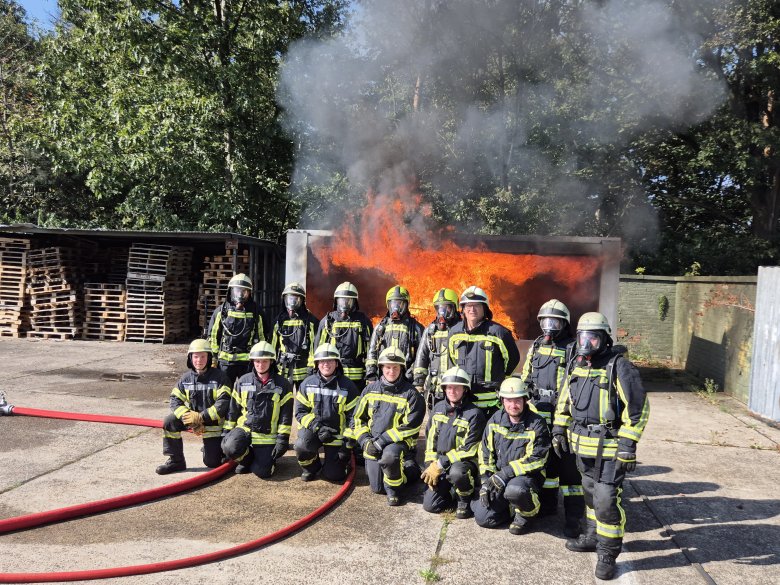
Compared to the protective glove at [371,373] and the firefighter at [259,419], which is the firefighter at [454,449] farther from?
the protective glove at [371,373]

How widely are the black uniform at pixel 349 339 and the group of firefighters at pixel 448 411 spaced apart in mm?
13

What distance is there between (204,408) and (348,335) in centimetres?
213

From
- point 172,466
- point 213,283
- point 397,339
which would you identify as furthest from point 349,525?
point 213,283

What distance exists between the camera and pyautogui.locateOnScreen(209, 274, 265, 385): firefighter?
8336 millimetres

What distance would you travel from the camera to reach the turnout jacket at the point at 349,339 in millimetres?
8266

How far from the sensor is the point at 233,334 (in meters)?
8.32

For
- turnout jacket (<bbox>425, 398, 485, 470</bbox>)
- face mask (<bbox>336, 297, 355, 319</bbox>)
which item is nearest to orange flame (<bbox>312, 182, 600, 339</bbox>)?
face mask (<bbox>336, 297, 355, 319</bbox>)

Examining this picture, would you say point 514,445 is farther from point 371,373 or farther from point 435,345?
point 371,373

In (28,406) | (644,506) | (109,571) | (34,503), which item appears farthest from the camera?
(28,406)

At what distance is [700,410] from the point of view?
35.0 ft

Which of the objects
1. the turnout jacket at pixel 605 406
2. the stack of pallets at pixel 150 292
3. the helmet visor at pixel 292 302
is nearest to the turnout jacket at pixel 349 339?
the helmet visor at pixel 292 302

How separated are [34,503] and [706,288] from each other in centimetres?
1313

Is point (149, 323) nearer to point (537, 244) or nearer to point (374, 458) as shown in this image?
point (537, 244)

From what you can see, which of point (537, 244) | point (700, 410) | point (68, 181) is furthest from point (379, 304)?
point (68, 181)
